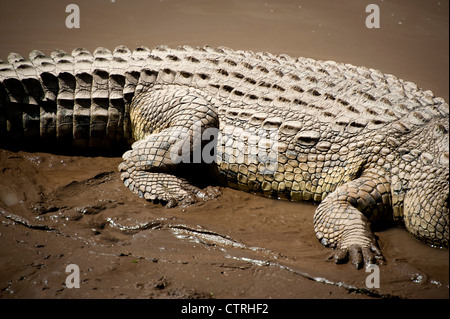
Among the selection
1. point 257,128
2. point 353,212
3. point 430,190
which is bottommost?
point 353,212

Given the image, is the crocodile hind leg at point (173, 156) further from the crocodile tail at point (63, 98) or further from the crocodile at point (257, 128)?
the crocodile tail at point (63, 98)

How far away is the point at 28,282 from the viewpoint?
10.1ft

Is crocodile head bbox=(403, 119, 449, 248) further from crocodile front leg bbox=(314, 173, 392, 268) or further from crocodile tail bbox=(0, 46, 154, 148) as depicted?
crocodile tail bbox=(0, 46, 154, 148)

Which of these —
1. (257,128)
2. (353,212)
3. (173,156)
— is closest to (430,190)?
(353,212)

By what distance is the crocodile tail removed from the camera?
4.93 metres

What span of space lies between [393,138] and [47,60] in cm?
401

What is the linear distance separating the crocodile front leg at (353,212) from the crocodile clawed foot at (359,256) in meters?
0.04

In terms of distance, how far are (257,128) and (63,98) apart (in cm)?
229

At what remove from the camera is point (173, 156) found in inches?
179

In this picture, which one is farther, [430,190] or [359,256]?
[430,190]

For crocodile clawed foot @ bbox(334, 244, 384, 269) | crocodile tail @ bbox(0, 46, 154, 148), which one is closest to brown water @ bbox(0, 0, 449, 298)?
crocodile clawed foot @ bbox(334, 244, 384, 269)

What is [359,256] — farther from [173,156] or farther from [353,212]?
[173,156]

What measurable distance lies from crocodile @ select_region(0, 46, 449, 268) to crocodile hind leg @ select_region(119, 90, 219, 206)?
1 centimetres

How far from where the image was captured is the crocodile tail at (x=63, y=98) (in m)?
4.93
